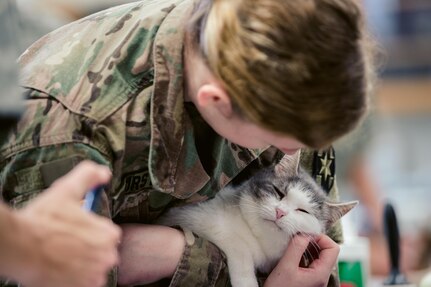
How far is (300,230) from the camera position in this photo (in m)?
1.23

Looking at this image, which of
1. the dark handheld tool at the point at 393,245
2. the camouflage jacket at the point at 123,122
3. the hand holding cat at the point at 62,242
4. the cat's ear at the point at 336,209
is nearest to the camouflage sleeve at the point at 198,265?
the camouflage jacket at the point at 123,122

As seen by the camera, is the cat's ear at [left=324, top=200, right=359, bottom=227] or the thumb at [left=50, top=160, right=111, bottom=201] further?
the cat's ear at [left=324, top=200, right=359, bottom=227]

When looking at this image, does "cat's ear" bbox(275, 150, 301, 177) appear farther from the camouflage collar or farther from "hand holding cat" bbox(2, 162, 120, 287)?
"hand holding cat" bbox(2, 162, 120, 287)

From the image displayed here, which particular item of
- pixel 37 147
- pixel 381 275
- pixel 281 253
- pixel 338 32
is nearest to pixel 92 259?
pixel 37 147

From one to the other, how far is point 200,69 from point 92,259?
33 cm

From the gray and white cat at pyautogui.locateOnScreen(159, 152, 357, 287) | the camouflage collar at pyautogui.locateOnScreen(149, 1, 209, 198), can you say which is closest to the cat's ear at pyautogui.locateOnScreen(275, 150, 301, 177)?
the gray and white cat at pyautogui.locateOnScreen(159, 152, 357, 287)

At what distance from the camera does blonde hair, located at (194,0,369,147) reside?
0.88 meters

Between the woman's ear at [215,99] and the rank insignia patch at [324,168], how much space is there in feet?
1.37

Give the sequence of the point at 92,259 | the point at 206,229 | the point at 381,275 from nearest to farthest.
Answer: the point at 92,259, the point at 206,229, the point at 381,275

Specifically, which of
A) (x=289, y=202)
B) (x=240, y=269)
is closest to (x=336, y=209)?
(x=289, y=202)

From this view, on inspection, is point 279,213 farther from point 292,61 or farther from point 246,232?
point 292,61

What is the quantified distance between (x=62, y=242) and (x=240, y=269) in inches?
19.9

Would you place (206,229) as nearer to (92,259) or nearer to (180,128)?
(180,128)

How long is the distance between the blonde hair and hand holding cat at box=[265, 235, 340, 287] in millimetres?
321
